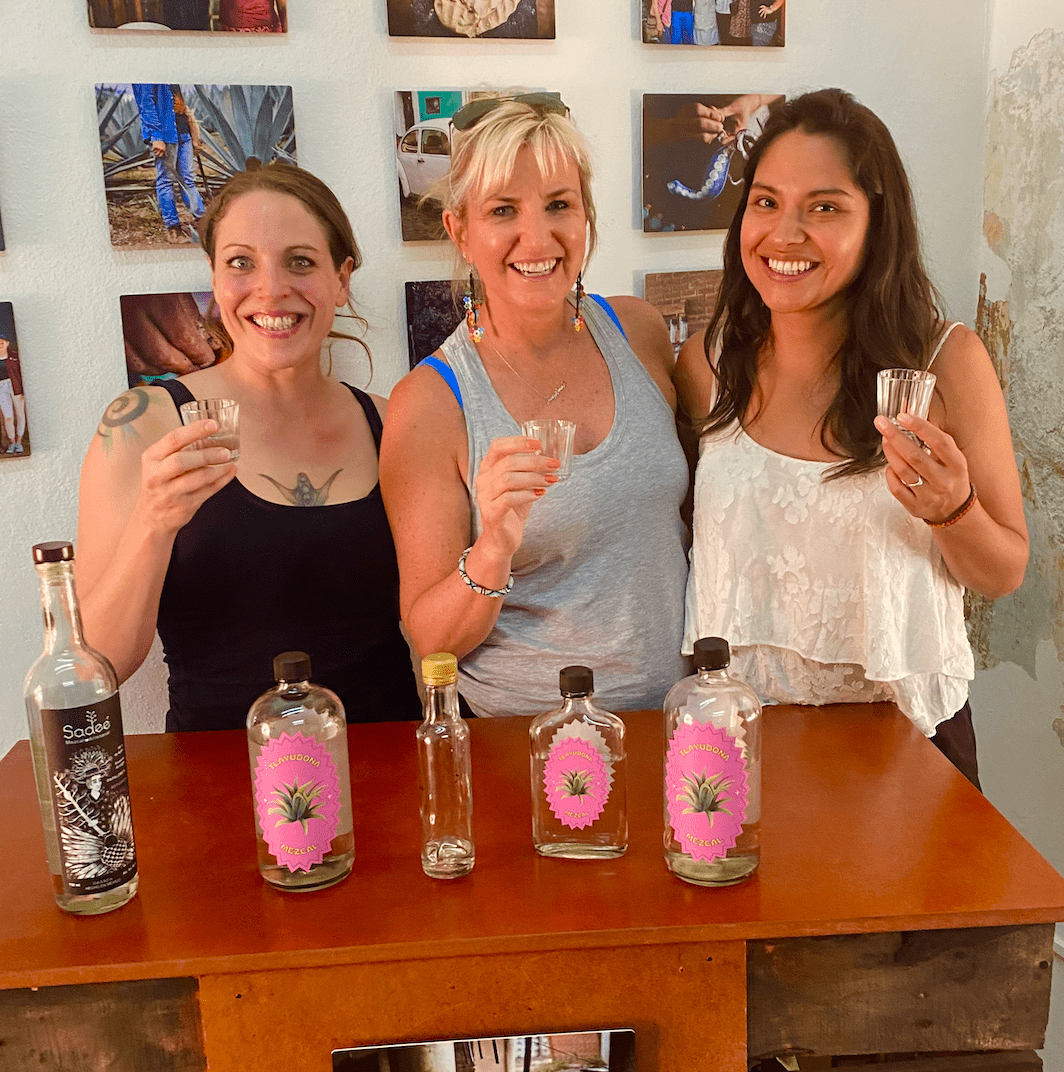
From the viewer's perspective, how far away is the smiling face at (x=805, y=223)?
1.67 meters

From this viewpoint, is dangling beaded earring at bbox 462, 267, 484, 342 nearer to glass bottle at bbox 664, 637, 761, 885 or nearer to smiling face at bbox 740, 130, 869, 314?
smiling face at bbox 740, 130, 869, 314

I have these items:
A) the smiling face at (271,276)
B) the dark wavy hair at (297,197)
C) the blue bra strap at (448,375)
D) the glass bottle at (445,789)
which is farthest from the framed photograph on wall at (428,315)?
the glass bottle at (445,789)

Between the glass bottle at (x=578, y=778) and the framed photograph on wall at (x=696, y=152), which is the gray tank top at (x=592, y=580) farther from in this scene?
the framed photograph on wall at (x=696, y=152)

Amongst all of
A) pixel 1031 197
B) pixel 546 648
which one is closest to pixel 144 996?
pixel 546 648

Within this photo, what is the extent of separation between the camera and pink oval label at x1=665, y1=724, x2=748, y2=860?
106cm

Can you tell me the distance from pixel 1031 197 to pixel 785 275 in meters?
0.94

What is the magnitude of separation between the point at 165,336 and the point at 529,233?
0.88 meters

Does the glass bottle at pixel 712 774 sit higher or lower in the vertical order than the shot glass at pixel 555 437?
lower


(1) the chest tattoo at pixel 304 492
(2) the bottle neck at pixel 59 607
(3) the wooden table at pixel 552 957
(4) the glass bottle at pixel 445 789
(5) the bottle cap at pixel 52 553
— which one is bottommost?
(3) the wooden table at pixel 552 957

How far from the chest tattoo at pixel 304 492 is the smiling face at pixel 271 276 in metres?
0.21

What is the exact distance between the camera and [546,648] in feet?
5.65

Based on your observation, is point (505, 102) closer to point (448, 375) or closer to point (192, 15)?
point (448, 375)

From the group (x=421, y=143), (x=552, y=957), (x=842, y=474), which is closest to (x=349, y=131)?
(x=421, y=143)

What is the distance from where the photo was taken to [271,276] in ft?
6.04
